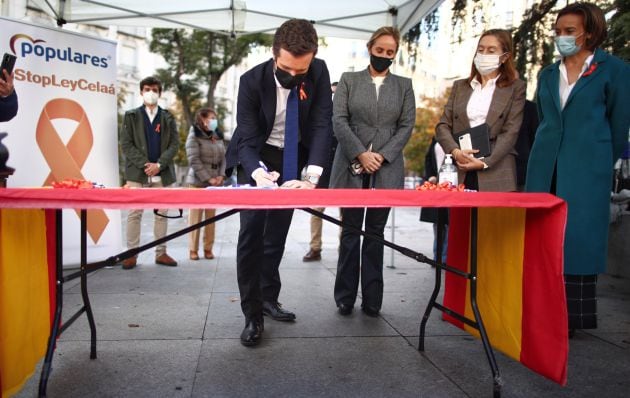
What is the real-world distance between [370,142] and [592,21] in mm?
1514

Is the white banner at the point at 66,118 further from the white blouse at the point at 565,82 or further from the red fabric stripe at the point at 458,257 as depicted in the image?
the white blouse at the point at 565,82

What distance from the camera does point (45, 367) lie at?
207 cm

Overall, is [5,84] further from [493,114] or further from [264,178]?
[493,114]

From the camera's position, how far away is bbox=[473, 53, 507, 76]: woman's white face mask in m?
3.20

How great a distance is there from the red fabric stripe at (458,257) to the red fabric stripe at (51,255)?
2053 millimetres

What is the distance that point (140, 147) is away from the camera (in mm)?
5688

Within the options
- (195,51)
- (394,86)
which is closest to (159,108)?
(394,86)

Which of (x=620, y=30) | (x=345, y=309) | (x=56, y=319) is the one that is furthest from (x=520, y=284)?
(x=620, y=30)

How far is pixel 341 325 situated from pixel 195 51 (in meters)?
20.1

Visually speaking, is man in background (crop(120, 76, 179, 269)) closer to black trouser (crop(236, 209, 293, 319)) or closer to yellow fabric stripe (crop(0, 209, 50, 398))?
black trouser (crop(236, 209, 293, 319))

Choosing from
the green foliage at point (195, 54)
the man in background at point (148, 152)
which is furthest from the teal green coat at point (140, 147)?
the green foliage at point (195, 54)

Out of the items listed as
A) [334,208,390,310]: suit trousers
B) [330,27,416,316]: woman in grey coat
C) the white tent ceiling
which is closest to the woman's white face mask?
[330,27,416,316]: woman in grey coat

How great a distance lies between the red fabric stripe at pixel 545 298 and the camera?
2.12 m

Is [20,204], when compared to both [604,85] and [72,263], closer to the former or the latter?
[604,85]
